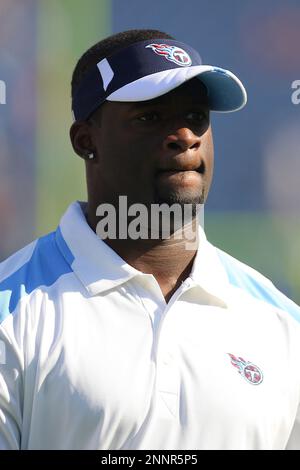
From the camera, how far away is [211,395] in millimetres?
1451

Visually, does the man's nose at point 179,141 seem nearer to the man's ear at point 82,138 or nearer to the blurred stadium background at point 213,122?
the man's ear at point 82,138

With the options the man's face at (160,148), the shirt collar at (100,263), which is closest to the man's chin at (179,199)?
the man's face at (160,148)

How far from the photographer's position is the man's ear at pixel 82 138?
168cm

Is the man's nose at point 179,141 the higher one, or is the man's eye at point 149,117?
the man's eye at point 149,117

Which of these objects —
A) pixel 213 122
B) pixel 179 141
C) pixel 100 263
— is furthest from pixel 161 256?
pixel 213 122

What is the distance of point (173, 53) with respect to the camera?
1.61 meters

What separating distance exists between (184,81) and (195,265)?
1.08 ft

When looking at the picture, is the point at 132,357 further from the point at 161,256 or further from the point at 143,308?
the point at 161,256

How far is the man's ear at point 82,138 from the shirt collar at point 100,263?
0.38ft

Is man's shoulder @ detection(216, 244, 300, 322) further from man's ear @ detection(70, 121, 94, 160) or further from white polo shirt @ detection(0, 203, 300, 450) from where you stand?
man's ear @ detection(70, 121, 94, 160)

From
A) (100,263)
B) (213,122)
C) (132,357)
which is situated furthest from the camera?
(213,122)

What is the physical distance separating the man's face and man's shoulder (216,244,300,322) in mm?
204

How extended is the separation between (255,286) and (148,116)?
39cm
